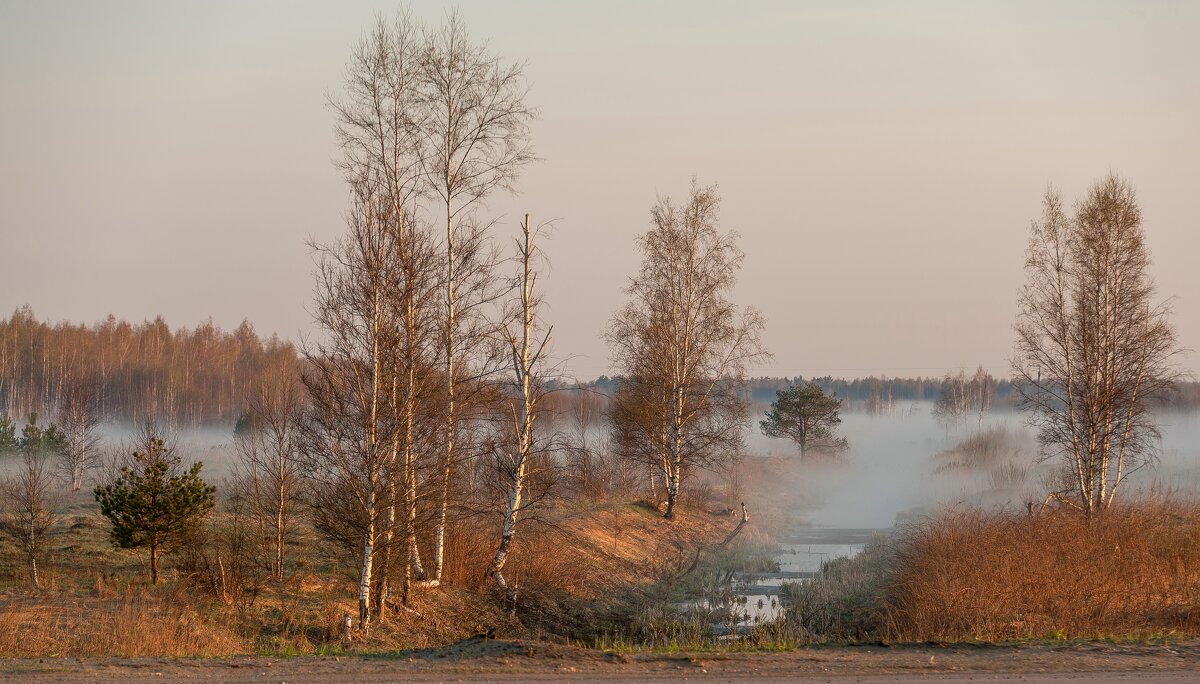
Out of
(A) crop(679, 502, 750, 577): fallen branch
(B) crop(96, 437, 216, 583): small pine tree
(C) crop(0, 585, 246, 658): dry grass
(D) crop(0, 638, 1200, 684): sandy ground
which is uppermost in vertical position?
(B) crop(96, 437, 216, 583): small pine tree

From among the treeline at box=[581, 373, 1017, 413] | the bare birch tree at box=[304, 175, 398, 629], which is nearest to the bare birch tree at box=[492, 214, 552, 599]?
the bare birch tree at box=[304, 175, 398, 629]

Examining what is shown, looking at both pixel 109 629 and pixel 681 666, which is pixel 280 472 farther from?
pixel 681 666

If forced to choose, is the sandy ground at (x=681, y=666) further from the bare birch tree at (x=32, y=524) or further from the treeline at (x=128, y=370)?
the treeline at (x=128, y=370)

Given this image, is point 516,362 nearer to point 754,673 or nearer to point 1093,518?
point 754,673

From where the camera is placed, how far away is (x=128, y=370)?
260 feet

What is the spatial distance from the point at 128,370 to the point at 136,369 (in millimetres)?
963

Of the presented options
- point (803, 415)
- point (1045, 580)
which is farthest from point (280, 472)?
point (803, 415)

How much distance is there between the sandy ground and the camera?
1095 cm

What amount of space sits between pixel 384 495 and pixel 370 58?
8.60 m

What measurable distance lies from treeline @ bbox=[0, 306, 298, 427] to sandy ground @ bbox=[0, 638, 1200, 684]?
181ft

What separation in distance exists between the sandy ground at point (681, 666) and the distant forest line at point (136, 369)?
49.7 meters

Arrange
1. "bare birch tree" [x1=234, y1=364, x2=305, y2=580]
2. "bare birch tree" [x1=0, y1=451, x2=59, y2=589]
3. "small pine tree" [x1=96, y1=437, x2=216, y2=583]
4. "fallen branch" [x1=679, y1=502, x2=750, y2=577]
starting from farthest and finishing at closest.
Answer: "fallen branch" [x1=679, y1=502, x2=750, y2=577], "bare birch tree" [x1=234, y1=364, x2=305, y2=580], "bare birch tree" [x1=0, y1=451, x2=59, y2=589], "small pine tree" [x1=96, y1=437, x2=216, y2=583]

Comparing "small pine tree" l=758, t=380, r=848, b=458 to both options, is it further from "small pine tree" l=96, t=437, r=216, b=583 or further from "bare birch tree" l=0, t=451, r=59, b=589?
"small pine tree" l=96, t=437, r=216, b=583

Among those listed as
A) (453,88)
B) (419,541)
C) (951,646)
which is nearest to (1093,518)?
(951,646)
